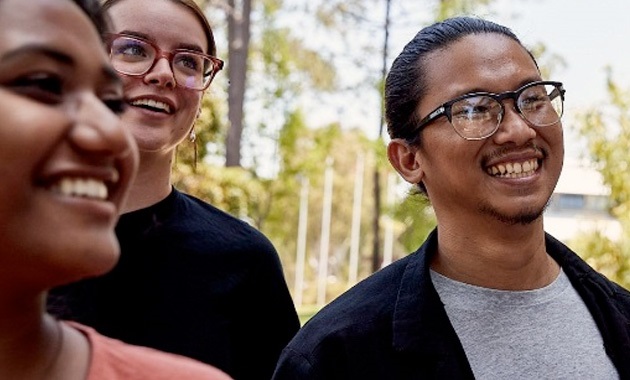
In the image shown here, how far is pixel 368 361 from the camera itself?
7.80ft

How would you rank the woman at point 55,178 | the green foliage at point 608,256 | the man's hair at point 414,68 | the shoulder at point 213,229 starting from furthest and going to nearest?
1. the green foliage at point 608,256
2. the man's hair at point 414,68
3. the shoulder at point 213,229
4. the woman at point 55,178

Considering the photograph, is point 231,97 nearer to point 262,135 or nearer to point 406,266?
point 262,135

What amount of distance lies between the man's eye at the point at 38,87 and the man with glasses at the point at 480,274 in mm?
1284

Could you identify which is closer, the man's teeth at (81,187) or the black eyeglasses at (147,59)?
the man's teeth at (81,187)

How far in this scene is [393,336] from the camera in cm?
243

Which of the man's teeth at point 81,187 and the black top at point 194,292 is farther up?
the man's teeth at point 81,187

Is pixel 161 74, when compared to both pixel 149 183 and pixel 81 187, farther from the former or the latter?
pixel 81 187

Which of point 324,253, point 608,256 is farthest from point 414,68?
point 324,253

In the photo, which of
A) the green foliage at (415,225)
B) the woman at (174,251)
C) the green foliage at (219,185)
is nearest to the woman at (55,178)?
the woman at (174,251)

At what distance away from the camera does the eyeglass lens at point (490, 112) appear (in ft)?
8.39

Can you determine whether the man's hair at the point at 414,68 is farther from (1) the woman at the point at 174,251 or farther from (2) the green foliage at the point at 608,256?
(2) the green foliage at the point at 608,256

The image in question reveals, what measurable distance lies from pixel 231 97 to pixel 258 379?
39.1ft

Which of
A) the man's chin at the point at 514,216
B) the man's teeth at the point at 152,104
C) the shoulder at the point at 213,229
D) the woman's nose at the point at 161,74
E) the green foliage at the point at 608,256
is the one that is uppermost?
the woman's nose at the point at 161,74

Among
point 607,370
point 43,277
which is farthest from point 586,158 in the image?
point 43,277
